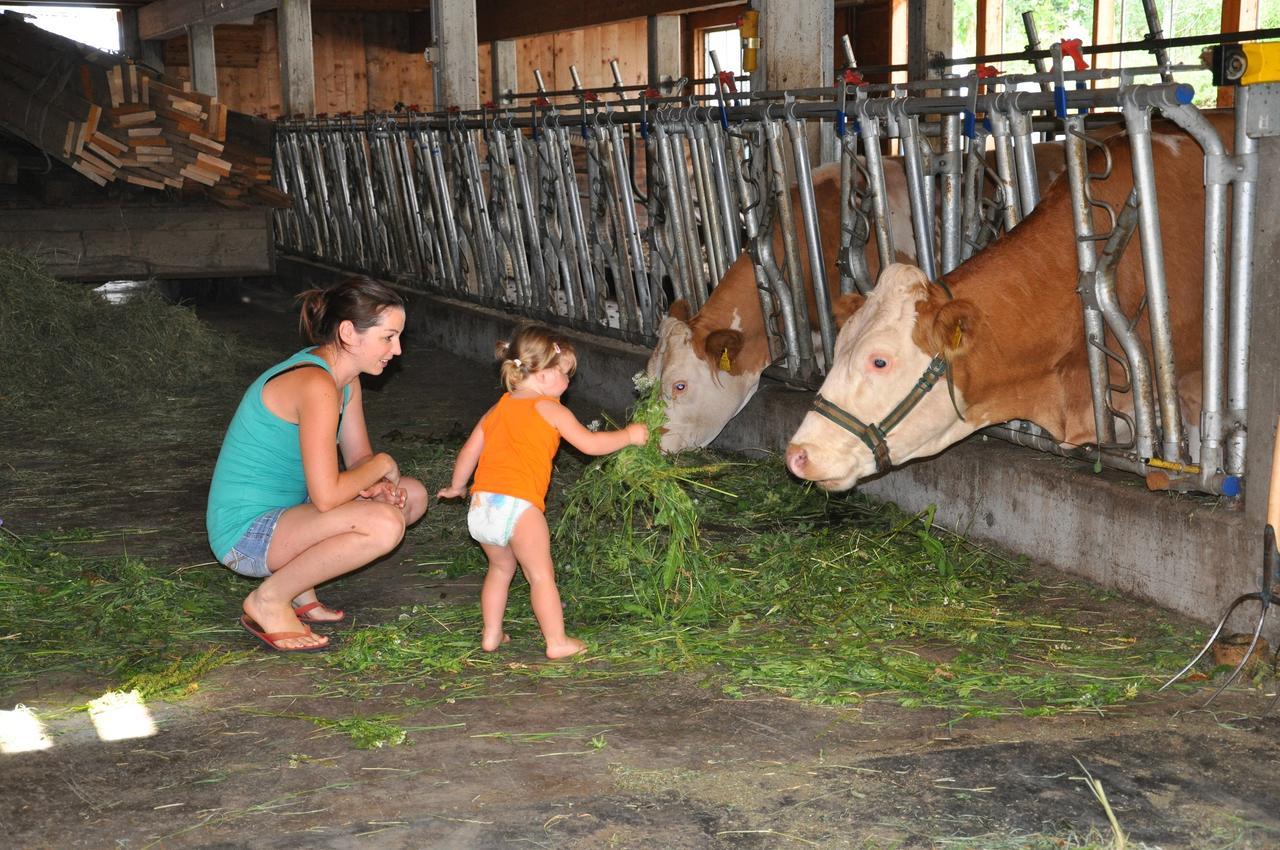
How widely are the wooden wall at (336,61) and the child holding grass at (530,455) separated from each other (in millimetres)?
21146

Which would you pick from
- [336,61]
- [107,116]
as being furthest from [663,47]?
[336,61]

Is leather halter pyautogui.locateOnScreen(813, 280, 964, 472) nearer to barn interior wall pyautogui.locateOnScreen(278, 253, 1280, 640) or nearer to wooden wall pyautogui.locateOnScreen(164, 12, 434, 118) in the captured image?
barn interior wall pyautogui.locateOnScreen(278, 253, 1280, 640)

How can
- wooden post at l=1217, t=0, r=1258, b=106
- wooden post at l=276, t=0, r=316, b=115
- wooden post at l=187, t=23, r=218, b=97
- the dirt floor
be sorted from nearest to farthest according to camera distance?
the dirt floor → wooden post at l=1217, t=0, r=1258, b=106 → wooden post at l=276, t=0, r=316, b=115 → wooden post at l=187, t=23, r=218, b=97

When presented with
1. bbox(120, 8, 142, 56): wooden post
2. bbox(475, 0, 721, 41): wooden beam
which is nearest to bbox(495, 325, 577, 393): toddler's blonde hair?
bbox(475, 0, 721, 41): wooden beam

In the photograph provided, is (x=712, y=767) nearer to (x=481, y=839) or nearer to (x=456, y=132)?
(x=481, y=839)

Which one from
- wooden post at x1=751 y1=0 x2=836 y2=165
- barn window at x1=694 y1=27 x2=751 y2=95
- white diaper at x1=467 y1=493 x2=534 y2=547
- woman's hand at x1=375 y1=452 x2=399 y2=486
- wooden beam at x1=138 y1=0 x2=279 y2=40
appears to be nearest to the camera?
white diaper at x1=467 y1=493 x2=534 y2=547

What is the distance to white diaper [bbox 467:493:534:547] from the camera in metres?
3.92

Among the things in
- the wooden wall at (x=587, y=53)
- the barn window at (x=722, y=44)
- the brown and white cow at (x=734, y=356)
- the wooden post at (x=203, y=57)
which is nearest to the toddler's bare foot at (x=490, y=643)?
the brown and white cow at (x=734, y=356)

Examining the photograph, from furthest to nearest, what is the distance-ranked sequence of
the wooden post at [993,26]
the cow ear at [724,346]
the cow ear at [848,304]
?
the wooden post at [993,26], the cow ear at [724,346], the cow ear at [848,304]

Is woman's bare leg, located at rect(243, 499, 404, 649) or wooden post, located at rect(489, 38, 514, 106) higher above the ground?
wooden post, located at rect(489, 38, 514, 106)

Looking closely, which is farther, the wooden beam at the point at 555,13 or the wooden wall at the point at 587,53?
the wooden wall at the point at 587,53

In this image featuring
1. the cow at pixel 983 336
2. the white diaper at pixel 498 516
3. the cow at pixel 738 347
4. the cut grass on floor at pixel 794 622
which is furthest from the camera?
the cow at pixel 738 347

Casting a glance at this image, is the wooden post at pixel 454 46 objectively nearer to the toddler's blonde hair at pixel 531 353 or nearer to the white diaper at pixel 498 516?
the toddler's blonde hair at pixel 531 353

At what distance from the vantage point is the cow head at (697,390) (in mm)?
6469
